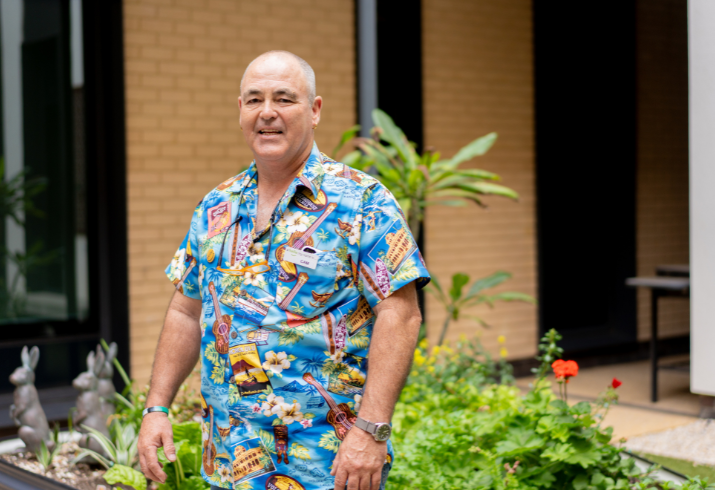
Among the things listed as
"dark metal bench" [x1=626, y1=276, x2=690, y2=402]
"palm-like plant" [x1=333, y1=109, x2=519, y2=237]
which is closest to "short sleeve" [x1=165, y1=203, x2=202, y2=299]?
"palm-like plant" [x1=333, y1=109, x2=519, y2=237]

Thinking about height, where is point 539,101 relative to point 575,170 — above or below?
above

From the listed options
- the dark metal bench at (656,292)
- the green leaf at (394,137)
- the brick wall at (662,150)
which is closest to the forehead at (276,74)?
the green leaf at (394,137)

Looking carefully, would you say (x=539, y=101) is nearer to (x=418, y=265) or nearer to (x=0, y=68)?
(x=0, y=68)

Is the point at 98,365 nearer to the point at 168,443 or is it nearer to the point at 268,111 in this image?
the point at 168,443

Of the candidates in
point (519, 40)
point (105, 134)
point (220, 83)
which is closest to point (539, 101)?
point (519, 40)

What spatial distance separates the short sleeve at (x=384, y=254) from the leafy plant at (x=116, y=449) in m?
1.86

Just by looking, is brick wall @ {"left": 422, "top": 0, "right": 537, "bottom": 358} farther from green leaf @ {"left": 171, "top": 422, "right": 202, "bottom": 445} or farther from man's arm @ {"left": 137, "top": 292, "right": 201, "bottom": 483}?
man's arm @ {"left": 137, "top": 292, "right": 201, "bottom": 483}

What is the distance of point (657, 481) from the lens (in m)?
3.11

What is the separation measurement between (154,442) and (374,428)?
0.67m

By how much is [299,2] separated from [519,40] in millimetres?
2068

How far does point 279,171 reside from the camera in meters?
2.17

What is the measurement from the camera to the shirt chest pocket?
6.65ft

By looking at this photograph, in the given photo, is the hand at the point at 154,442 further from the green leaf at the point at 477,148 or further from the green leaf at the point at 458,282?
the green leaf at the point at 458,282

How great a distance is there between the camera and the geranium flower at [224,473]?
6.93 ft
